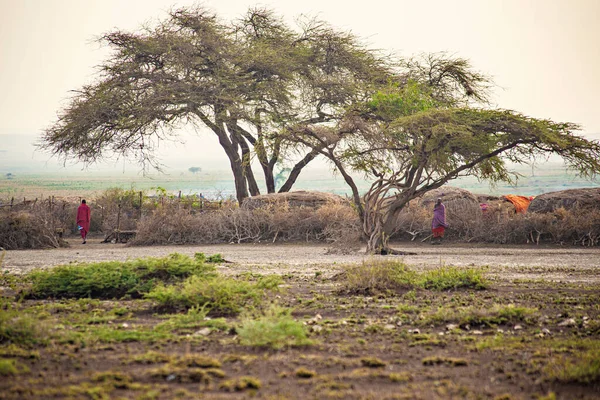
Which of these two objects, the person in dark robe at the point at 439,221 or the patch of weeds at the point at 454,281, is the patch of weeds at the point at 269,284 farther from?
the person in dark robe at the point at 439,221

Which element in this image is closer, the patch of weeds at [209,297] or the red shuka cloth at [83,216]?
the patch of weeds at [209,297]

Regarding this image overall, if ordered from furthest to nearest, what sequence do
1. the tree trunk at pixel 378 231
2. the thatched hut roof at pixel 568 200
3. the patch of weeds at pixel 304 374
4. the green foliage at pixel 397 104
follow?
the thatched hut roof at pixel 568 200 → the green foliage at pixel 397 104 → the tree trunk at pixel 378 231 → the patch of weeds at pixel 304 374

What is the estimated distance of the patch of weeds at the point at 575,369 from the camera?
18.8 ft

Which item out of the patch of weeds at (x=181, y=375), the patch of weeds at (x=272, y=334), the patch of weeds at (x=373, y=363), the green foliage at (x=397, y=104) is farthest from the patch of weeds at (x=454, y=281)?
the green foliage at (x=397, y=104)

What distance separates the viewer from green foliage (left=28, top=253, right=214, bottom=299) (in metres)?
10.3

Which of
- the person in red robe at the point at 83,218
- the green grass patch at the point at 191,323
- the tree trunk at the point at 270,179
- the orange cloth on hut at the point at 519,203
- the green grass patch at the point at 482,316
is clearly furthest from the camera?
the tree trunk at the point at 270,179

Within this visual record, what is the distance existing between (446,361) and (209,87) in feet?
87.9

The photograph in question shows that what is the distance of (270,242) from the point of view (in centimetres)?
2591

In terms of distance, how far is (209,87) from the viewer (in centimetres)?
3194

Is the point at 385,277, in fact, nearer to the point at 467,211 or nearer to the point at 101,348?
the point at 101,348

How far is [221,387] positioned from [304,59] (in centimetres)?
3004

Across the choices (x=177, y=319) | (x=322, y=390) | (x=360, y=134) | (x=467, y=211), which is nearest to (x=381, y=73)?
(x=467, y=211)

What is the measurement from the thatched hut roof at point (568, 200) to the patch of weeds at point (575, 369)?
2028 centimetres

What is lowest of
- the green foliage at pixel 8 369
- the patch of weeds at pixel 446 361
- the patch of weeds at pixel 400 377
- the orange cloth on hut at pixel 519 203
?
the green foliage at pixel 8 369
